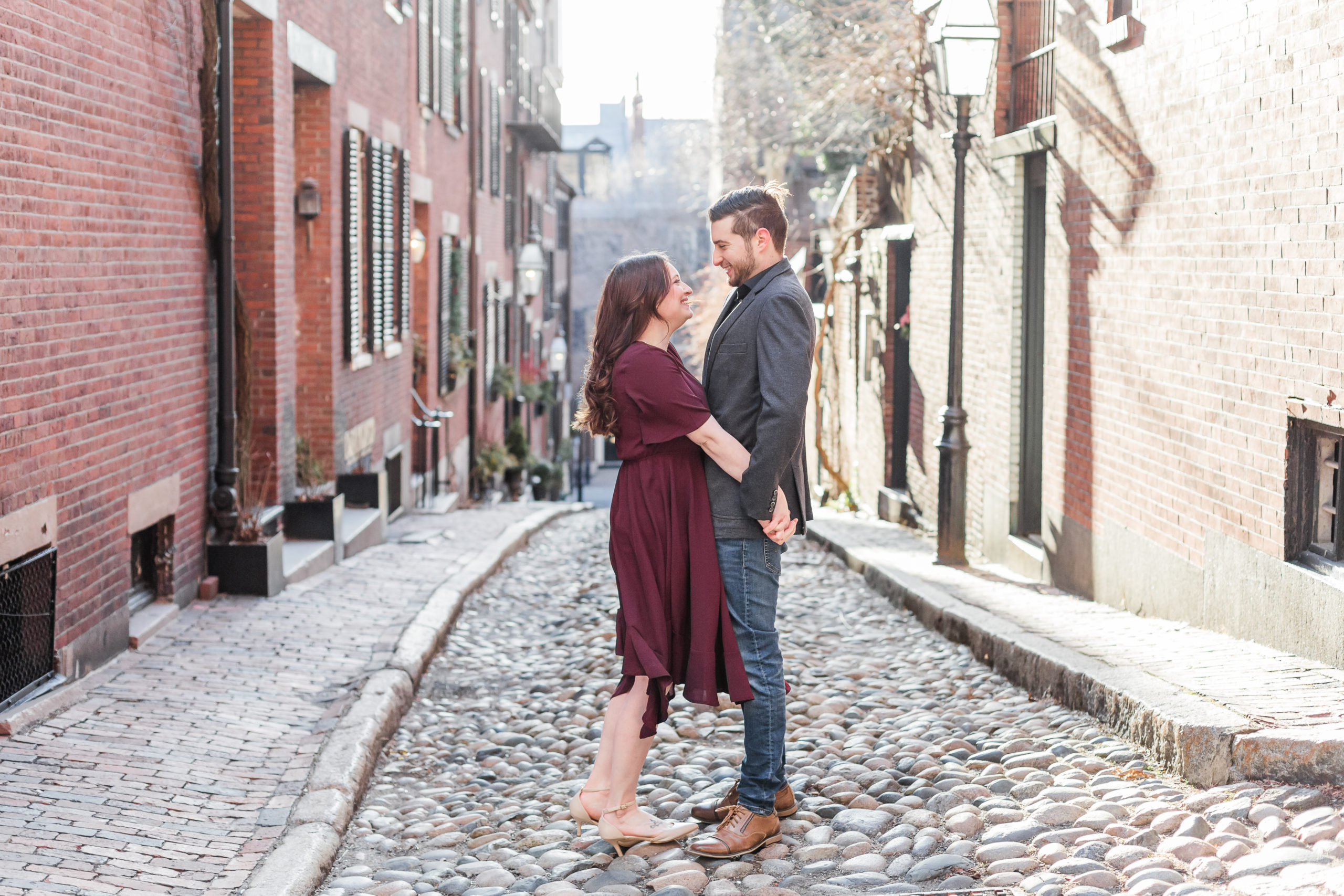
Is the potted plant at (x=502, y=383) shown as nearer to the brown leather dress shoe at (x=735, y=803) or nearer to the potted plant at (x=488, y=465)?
the potted plant at (x=488, y=465)

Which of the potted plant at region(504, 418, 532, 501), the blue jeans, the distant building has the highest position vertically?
the distant building

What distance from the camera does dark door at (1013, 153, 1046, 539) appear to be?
948 centimetres

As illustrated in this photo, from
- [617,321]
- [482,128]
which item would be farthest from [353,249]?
[482,128]

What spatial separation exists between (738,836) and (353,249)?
8.63 meters

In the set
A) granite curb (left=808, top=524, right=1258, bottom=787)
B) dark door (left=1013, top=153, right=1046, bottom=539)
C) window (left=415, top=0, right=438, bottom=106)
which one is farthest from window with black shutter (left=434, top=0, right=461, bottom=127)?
granite curb (left=808, top=524, right=1258, bottom=787)

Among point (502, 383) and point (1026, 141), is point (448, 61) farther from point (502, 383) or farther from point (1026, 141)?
point (1026, 141)

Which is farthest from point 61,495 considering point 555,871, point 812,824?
point 812,824

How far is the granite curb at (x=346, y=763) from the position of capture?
13.3ft

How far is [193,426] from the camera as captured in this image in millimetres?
7922

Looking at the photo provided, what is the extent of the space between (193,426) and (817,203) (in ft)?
87.8

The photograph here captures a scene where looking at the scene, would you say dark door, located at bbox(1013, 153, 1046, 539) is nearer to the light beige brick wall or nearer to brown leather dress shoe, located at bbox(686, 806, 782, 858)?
the light beige brick wall

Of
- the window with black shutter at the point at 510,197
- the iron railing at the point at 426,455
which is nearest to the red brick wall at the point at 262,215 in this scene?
the iron railing at the point at 426,455

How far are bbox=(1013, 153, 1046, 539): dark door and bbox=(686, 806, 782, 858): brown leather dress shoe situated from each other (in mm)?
5823

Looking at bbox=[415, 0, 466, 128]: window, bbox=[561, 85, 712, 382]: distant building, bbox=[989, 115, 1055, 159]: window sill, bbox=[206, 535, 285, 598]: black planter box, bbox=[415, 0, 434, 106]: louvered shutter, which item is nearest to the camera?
bbox=[206, 535, 285, 598]: black planter box
